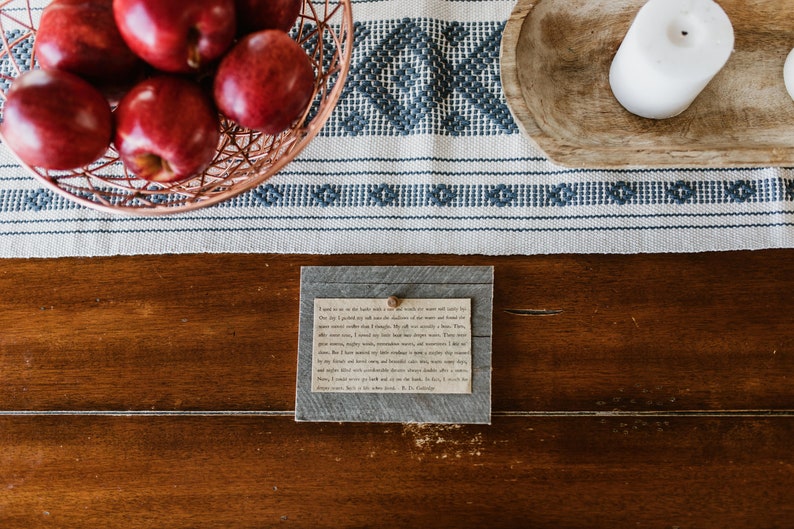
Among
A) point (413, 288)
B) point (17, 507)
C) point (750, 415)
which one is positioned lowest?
point (17, 507)

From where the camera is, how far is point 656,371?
542 mm

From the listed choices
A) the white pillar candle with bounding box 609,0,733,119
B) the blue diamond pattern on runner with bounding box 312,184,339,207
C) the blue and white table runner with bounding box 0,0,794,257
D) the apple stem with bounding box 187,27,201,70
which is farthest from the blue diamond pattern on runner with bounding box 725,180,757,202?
the apple stem with bounding box 187,27,201,70

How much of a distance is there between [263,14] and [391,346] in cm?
29

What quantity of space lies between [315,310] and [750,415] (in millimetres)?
407

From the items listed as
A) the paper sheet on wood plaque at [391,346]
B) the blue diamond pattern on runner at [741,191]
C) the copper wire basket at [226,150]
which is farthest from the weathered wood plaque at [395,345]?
the blue diamond pattern on runner at [741,191]

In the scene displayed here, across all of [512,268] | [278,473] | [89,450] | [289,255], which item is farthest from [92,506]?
[512,268]

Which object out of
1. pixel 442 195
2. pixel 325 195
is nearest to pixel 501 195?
pixel 442 195

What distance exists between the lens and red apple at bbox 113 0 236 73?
0.36 metres

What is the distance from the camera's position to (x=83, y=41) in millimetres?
383

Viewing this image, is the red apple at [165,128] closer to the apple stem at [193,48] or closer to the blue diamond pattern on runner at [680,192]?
the apple stem at [193,48]

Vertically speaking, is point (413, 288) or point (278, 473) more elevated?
point (413, 288)

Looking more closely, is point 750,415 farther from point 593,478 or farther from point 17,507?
point 17,507

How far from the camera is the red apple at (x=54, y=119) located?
1.20 feet

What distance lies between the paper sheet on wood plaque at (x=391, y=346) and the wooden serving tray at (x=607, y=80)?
7.4 inches
